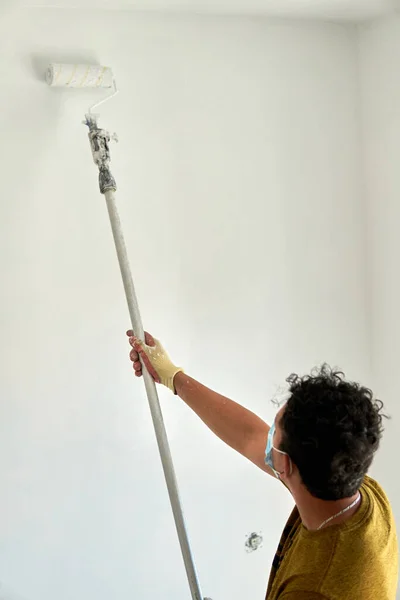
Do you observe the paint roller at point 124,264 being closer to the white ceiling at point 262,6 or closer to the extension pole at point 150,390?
the extension pole at point 150,390

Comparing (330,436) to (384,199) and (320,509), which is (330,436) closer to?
(320,509)

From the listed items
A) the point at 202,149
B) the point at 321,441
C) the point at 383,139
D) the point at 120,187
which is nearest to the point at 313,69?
the point at 383,139

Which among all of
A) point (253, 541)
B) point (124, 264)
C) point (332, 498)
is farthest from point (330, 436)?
point (253, 541)

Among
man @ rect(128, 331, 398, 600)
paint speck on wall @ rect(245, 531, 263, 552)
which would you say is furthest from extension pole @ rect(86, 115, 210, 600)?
paint speck on wall @ rect(245, 531, 263, 552)

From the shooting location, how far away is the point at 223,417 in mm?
1354

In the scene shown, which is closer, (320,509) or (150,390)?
(320,509)

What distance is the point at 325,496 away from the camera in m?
0.98

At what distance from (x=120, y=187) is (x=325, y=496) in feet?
3.05

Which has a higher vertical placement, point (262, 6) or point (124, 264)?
point (262, 6)

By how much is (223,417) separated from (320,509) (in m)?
0.39

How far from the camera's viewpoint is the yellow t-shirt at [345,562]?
3.15 ft

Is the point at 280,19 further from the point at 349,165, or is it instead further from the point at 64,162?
the point at 64,162

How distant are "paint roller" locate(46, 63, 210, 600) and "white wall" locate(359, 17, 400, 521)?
93 centimetres

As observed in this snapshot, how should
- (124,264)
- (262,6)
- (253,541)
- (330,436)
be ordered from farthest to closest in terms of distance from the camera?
(253,541), (262,6), (124,264), (330,436)
